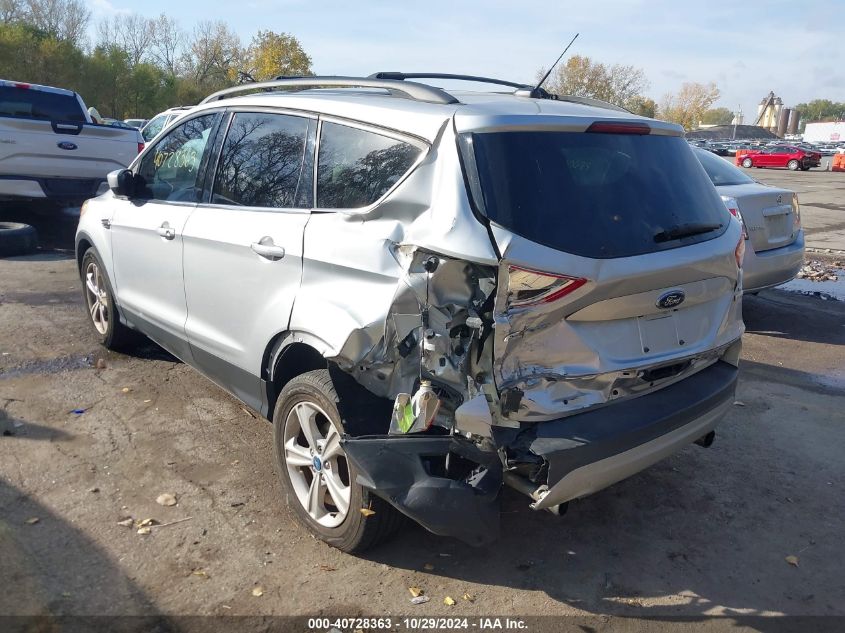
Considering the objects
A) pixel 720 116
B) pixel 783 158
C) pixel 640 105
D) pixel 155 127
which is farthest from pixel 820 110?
pixel 155 127

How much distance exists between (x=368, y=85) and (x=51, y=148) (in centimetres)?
770

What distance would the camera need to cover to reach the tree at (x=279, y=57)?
53438 millimetres

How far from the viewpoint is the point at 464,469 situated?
2854mm

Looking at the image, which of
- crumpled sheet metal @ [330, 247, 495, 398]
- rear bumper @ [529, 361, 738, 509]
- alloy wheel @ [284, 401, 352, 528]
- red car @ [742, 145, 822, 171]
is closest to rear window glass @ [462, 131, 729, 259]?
crumpled sheet metal @ [330, 247, 495, 398]

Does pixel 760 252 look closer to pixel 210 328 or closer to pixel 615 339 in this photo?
pixel 615 339

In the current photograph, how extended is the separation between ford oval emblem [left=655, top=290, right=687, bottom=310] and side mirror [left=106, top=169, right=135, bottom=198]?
143 inches

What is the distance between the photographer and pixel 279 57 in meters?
53.8

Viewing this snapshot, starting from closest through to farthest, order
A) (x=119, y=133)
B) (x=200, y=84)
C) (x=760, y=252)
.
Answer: (x=760, y=252)
(x=119, y=133)
(x=200, y=84)

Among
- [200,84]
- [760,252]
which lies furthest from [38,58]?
[760,252]

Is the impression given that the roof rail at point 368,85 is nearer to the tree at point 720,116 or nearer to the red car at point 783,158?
the red car at point 783,158

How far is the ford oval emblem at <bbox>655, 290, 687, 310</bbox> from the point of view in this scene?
3068 millimetres

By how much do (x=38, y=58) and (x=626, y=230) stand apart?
41.8 metres

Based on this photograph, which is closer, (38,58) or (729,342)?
(729,342)

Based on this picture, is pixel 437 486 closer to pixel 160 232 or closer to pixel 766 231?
pixel 160 232
